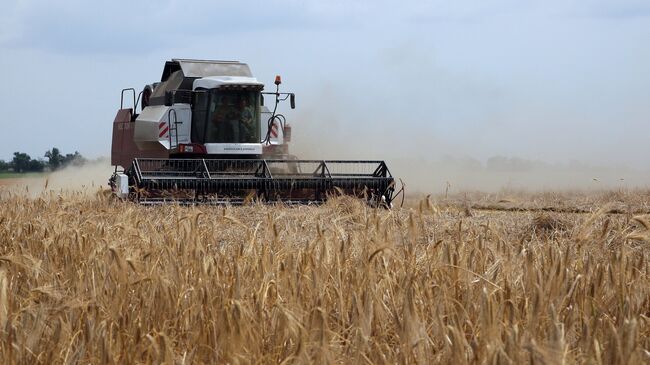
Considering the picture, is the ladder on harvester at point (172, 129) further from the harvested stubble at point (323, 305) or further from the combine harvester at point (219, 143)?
the harvested stubble at point (323, 305)

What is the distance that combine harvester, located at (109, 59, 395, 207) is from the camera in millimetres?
14820

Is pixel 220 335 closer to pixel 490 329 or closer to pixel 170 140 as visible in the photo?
pixel 490 329

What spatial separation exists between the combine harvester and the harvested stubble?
9.24 metres

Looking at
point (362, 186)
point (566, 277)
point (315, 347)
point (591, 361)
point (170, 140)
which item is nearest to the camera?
point (591, 361)

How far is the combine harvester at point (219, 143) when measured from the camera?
48.6 feet

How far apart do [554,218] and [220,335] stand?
23.4 feet

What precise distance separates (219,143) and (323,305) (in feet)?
46.3

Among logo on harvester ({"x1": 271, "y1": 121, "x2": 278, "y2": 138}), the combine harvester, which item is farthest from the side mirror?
logo on harvester ({"x1": 271, "y1": 121, "x2": 278, "y2": 138})

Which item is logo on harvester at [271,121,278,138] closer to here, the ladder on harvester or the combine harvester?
the combine harvester

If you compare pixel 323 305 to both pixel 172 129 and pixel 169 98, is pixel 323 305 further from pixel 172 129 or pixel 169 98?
pixel 172 129

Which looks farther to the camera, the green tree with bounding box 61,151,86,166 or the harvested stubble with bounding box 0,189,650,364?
the green tree with bounding box 61,151,86,166

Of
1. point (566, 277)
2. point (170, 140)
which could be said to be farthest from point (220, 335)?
point (170, 140)

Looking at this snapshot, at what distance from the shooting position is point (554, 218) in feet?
31.9

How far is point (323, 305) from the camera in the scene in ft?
11.5
